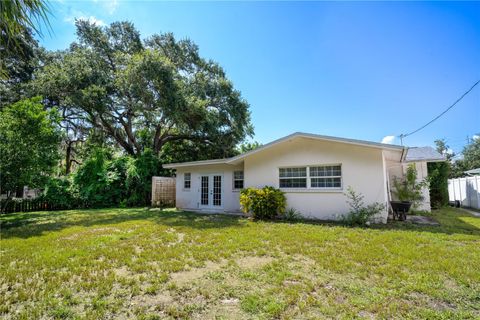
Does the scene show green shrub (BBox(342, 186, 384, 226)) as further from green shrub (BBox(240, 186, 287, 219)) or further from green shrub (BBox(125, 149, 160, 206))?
green shrub (BBox(125, 149, 160, 206))

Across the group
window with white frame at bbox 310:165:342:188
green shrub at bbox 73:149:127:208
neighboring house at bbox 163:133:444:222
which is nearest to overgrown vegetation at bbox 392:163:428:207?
neighboring house at bbox 163:133:444:222

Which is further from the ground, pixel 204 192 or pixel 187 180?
pixel 187 180

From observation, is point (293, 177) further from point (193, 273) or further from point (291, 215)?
point (193, 273)

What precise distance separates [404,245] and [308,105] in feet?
35.1

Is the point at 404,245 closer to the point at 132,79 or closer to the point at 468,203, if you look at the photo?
the point at 468,203

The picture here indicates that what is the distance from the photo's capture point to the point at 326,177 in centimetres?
970

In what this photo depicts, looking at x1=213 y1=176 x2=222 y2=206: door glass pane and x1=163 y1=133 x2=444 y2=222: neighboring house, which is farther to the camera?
x1=213 y1=176 x2=222 y2=206: door glass pane

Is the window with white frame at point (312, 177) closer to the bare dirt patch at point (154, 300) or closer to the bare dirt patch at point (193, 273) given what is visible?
the bare dirt patch at point (193, 273)

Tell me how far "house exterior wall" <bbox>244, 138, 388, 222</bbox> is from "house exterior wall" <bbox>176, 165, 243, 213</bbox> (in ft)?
5.29

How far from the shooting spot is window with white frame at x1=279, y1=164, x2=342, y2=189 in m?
9.54

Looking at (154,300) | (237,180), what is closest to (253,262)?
(154,300)

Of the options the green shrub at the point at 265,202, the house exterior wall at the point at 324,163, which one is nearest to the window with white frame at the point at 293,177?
the house exterior wall at the point at 324,163

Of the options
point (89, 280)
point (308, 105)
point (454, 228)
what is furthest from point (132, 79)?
point (454, 228)

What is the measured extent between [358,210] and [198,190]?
8167mm
